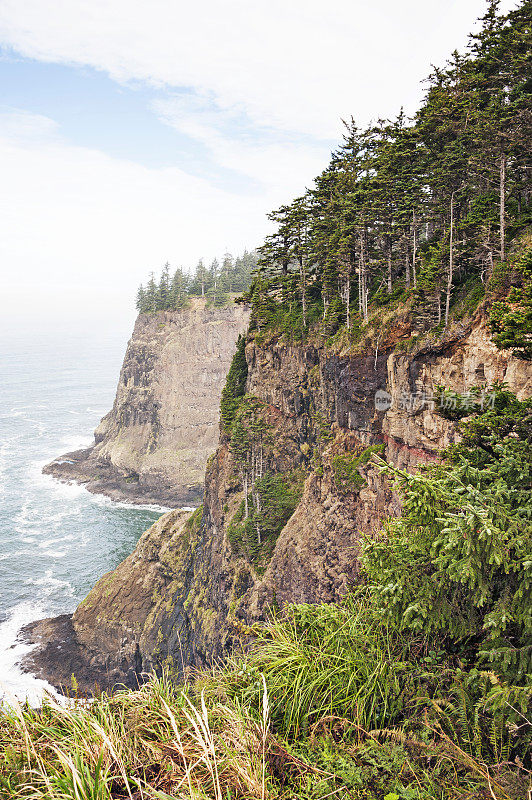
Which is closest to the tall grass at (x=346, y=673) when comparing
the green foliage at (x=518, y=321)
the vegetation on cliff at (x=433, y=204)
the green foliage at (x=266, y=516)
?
the green foliage at (x=518, y=321)

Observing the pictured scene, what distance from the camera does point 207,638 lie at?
3338cm

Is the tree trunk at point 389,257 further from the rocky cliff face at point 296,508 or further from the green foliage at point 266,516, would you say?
the green foliage at point 266,516

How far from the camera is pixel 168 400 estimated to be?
85875 mm

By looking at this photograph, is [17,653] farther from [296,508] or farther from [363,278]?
[363,278]

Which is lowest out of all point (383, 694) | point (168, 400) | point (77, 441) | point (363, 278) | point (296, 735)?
point (77, 441)

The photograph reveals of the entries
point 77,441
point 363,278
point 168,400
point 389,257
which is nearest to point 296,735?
point 389,257

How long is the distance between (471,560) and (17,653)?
4857 centimetres

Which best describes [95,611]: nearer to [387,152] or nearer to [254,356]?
[254,356]

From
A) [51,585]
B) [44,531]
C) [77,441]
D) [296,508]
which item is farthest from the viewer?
[77,441]

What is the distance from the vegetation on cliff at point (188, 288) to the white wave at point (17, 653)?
58177mm

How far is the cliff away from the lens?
8238 cm

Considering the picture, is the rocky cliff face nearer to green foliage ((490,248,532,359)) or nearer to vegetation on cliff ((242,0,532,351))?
vegetation on cliff ((242,0,532,351))

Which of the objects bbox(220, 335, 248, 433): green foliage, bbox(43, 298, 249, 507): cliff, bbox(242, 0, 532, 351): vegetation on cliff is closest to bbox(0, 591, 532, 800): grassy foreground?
bbox(242, 0, 532, 351): vegetation on cliff

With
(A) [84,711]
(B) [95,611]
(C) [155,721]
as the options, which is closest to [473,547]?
(C) [155,721]
